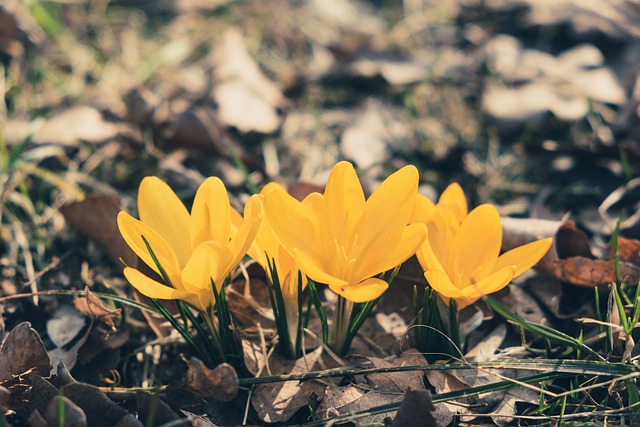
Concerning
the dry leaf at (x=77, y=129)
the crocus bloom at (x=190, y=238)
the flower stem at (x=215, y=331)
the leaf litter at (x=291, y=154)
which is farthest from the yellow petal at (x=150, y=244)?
the dry leaf at (x=77, y=129)

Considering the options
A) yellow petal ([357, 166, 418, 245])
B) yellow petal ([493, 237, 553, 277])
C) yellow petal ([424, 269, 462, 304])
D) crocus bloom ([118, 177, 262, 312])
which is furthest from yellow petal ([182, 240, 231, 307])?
yellow petal ([493, 237, 553, 277])

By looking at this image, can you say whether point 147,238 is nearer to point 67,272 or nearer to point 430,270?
point 430,270

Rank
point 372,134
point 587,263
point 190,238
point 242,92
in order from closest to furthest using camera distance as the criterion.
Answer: point 190,238 → point 587,263 → point 372,134 → point 242,92

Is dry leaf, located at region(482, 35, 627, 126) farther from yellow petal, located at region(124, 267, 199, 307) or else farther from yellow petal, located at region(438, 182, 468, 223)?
yellow petal, located at region(124, 267, 199, 307)

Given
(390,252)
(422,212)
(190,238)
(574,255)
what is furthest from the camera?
(574,255)

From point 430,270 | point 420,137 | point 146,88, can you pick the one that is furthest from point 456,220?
point 146,88

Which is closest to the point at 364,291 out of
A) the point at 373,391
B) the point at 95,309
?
the point at 373,391

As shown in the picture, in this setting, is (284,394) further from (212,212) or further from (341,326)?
(212,212)
